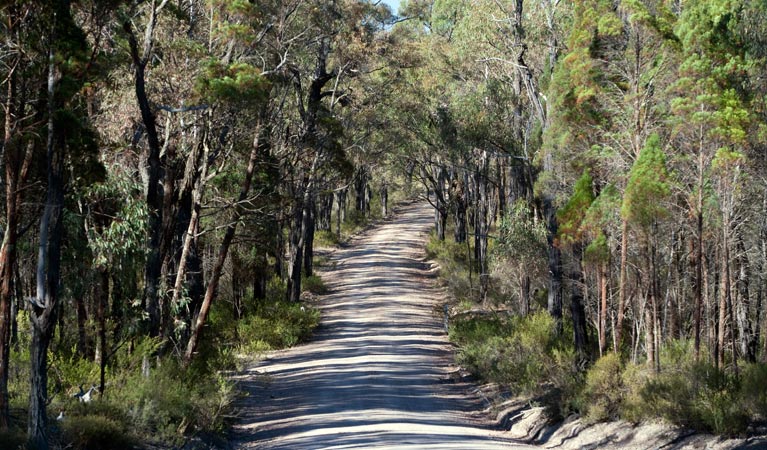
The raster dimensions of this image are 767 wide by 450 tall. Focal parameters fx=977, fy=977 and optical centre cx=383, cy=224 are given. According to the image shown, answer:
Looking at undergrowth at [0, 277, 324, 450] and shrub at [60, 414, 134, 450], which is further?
undergrowth at [0, 277, 324, 450]

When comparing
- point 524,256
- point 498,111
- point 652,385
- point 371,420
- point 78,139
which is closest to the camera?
point 78,139

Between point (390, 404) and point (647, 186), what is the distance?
7050mm

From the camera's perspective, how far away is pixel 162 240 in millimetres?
19219

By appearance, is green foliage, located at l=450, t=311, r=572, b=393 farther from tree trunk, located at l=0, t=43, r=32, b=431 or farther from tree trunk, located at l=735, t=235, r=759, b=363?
tree trunk, located at l=0, t=43, r=32, b=431

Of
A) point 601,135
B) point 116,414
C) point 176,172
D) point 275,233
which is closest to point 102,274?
point 116,414

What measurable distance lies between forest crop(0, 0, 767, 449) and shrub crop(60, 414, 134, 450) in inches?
1.6

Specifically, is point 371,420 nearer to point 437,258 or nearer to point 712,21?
point 712,21

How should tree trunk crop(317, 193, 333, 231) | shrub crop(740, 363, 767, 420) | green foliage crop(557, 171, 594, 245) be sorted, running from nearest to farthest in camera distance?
shrub crop(740, 363, 767, 420) → green foliage crop(557, 171, 594, 245) → tree trunk crop(317, 193, 333, 231)

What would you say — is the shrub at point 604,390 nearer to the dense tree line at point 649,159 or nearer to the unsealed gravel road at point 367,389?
the dense tree line at point 649,159

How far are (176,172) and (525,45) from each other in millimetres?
12781

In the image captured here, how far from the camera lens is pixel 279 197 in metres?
27.8

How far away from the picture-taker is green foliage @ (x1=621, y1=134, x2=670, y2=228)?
63.5 feet

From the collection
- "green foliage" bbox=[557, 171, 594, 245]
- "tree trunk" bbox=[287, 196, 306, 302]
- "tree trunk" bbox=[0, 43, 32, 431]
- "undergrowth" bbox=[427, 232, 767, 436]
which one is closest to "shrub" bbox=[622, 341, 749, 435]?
"undergrowth" bbox=[427, 232, 767, 436]

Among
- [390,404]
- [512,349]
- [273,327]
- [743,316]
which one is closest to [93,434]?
[390,404]
